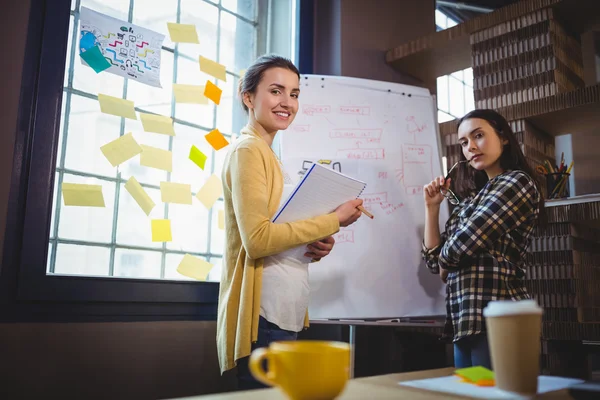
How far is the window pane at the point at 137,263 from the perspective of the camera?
187 cm

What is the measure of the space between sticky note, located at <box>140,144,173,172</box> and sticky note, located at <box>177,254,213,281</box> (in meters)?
0.35

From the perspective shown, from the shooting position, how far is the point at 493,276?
1572mm

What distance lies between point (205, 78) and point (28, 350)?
48.6 inches

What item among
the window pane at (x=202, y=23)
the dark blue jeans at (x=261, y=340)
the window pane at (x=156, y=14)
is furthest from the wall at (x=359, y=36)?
the dark blue jeans at (x=261, y=340)

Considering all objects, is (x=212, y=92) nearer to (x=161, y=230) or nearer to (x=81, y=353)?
(x=161, y=230)

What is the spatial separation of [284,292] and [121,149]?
2.81 feet

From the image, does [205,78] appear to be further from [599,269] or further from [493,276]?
[599,269]

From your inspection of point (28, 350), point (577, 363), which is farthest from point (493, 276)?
point (28, 350)

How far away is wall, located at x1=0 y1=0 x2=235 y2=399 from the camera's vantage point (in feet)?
4.86

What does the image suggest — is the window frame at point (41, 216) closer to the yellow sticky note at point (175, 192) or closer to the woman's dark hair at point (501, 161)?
the yellow sticky note at point (175, 192)

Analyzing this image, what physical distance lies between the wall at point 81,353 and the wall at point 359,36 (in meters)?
1.38

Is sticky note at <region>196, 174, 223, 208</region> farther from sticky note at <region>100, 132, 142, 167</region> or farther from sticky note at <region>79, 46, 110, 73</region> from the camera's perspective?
sticky note at <region>79, 46, 110, 73</region>

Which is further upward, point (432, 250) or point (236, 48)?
point (236, 48)

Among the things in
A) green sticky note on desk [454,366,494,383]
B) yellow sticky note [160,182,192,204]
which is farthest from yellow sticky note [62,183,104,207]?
green sticky note on desk [454,366,494,383]
